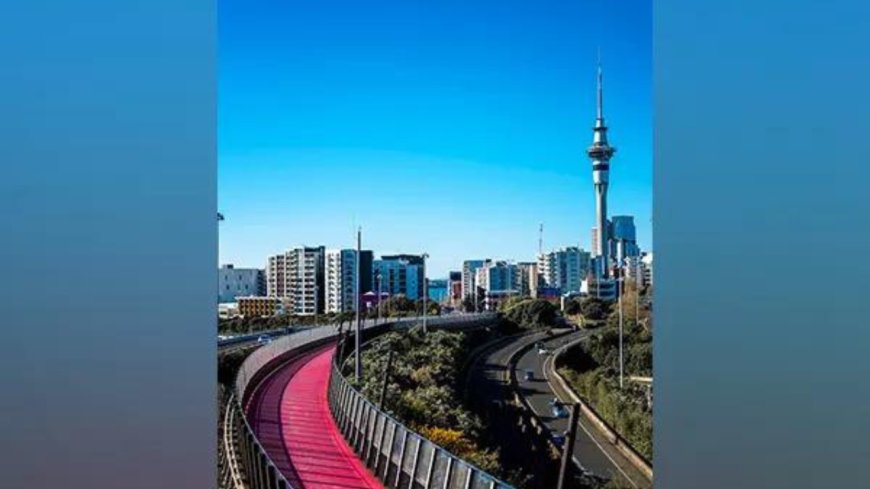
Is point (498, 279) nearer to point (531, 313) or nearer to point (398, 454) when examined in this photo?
point (531, 313)

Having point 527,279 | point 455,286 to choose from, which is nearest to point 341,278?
point 527,279

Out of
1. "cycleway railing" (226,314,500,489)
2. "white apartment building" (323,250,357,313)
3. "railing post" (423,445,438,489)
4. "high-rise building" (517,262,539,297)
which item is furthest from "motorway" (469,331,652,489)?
"railing post" (423,445,438,489)

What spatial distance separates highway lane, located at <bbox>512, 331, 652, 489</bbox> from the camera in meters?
6.16

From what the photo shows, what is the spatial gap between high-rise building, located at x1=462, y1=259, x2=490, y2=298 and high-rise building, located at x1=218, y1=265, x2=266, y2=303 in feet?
15.5

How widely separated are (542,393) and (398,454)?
17.5ft

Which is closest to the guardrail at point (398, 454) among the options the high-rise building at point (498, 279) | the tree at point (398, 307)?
the high-rise building at point (498, 279)

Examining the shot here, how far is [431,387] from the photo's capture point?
7297 millimetres

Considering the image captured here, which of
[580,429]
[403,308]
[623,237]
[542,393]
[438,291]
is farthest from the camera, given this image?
[403,308]

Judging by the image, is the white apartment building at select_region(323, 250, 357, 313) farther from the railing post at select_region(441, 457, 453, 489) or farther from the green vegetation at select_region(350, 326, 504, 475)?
the railing post at select_region(441, 457, 453, 489)

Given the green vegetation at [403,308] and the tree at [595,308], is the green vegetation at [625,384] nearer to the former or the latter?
the tree at [595,308]

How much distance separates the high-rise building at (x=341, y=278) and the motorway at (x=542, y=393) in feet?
7.32
